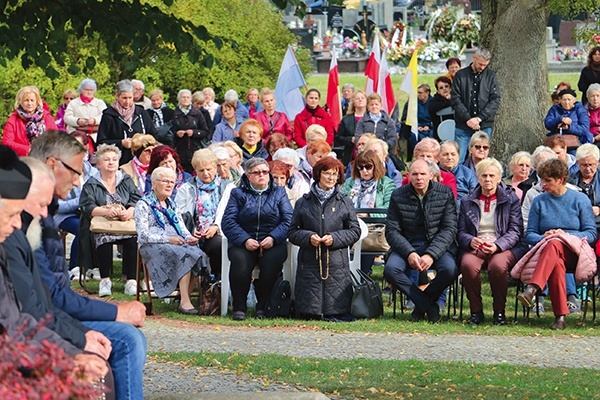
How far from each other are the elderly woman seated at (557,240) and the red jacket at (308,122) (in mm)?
7827

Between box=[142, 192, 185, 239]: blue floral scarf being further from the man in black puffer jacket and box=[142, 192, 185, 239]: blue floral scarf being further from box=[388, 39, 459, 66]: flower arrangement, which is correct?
box=[388, 39, 459, 66]: flower arrangement

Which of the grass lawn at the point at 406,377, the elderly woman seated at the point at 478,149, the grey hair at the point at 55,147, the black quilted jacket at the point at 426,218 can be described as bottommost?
the grass lawn at the point at 406,377

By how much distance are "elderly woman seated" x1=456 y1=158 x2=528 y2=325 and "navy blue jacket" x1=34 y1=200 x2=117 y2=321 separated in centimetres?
668

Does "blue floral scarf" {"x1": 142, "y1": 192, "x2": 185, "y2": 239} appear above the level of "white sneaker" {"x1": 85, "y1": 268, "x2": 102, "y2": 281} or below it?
above

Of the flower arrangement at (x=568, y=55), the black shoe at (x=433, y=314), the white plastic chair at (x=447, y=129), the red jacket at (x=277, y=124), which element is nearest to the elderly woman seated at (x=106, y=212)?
the black shoe at (x=433, y=314)

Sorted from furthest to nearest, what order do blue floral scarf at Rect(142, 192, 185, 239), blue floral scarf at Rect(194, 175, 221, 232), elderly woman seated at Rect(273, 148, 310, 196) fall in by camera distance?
1. elderly woman seated at Rect(273, 148, 310, 196)
2. blue floral scarf at Rect(194, 175, 221, 232)
3. blue floral scarf at Rect(142, 192, 185, 239)

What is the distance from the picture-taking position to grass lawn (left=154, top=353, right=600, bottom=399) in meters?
9.41

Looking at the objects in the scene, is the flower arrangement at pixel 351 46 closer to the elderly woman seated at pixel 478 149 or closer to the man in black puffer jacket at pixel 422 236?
the elderly woman seated at pixel 478 149

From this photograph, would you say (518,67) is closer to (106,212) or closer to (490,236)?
(490,236)

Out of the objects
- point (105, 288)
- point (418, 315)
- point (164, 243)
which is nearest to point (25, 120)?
point (105, 288)

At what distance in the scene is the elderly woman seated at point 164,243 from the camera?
46.1 ft

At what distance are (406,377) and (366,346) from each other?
194cm

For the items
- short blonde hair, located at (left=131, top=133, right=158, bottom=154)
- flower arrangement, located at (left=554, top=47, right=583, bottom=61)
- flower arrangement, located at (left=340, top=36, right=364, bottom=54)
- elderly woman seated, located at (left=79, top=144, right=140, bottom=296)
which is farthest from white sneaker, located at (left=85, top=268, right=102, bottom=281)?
flower arrangement, located at (left=554, top=47, right=583, bottom=61)

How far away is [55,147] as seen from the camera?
7734 millimetres
